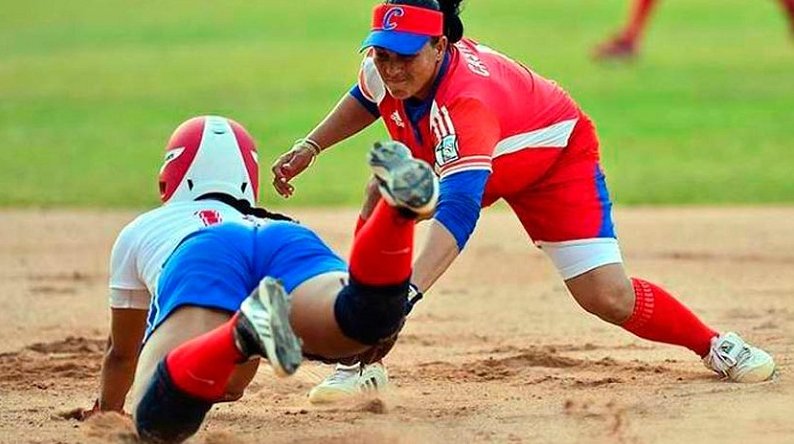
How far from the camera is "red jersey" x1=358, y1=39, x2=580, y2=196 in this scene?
5535 mm

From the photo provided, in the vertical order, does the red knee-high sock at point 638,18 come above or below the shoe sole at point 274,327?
below

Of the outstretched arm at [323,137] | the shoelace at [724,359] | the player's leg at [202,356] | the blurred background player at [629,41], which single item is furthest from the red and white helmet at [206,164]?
the blurred background player at [629,41]

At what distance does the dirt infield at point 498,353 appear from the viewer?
527 centimetres

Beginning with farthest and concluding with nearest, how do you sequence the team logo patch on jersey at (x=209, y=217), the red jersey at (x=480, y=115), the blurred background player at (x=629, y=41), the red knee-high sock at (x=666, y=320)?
1. the blurred background player at (x=629, y=41)
2. the red knee-high sock at (x=666, y=320)
3. the red jersey at (x=480, y=115)
4. the team logo patch on jersey at (x=209, y=217)

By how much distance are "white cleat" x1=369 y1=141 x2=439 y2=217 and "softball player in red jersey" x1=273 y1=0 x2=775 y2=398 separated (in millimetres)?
921

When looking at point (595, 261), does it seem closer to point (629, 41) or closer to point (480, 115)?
point (480, 115)

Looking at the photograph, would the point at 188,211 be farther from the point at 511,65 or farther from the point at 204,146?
the point at 511,65

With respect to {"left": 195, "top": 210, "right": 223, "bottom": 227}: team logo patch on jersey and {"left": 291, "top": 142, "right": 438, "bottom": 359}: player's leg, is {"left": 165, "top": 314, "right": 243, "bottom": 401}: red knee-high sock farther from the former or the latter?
{"left": 195, "top": 210, "right": 223, "bottom": 227}: team logo patch on jersey

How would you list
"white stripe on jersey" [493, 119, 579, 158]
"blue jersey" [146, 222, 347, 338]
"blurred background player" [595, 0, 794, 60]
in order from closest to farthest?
"blue jersey" [146, 222, 347, 338], "white stripe on jersey" [493, 119, 579, 158], "blurred background player" [595, 0, 794, 60]

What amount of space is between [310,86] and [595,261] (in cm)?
1403

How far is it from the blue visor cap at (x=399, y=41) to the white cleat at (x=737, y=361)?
62.3 inches

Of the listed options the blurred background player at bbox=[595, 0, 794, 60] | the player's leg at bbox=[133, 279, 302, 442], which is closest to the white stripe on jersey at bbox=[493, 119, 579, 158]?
the player's leg at bbox=[133, 279, 302, 442]

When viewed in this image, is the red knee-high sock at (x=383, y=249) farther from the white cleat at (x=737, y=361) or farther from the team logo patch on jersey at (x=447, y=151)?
the white cleat at (x=737, y=361)

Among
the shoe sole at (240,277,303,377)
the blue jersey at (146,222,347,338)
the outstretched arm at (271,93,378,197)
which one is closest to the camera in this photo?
the shoe sole at (240,277,303,377)
